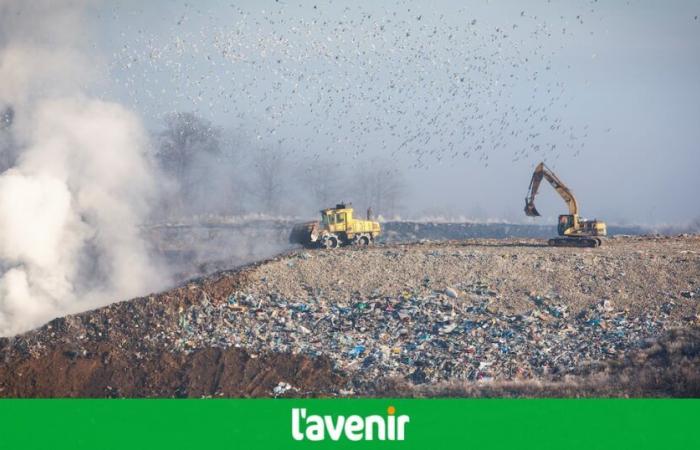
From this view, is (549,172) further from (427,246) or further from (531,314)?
(531,314)

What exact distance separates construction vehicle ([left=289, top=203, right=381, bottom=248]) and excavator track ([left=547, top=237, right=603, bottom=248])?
774 cm

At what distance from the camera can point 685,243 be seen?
3269cm

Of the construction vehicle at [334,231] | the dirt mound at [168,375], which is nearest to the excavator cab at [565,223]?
the construction vehicle at [334,231]

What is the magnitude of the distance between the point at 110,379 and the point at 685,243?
23.7m

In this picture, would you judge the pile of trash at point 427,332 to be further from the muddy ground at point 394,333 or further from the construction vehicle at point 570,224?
the construction vehicle at point 570,224

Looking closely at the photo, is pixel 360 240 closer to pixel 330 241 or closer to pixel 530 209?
pixel 330 241

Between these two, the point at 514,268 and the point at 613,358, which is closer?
the point at 613,358

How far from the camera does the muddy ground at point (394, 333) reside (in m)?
18.8

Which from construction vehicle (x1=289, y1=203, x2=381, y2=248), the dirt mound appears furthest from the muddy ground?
construction vehicle (x1=289, y1=203, x2=381, y2=248)

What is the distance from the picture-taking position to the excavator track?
103 feet

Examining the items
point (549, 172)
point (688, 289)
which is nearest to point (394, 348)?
point (688, 289)

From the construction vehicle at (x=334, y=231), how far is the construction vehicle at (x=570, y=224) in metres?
7.02

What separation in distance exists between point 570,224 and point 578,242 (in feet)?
2.74

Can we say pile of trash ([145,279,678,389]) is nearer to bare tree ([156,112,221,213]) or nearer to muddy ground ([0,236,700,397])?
muddy ground ([0,236,700,397])
